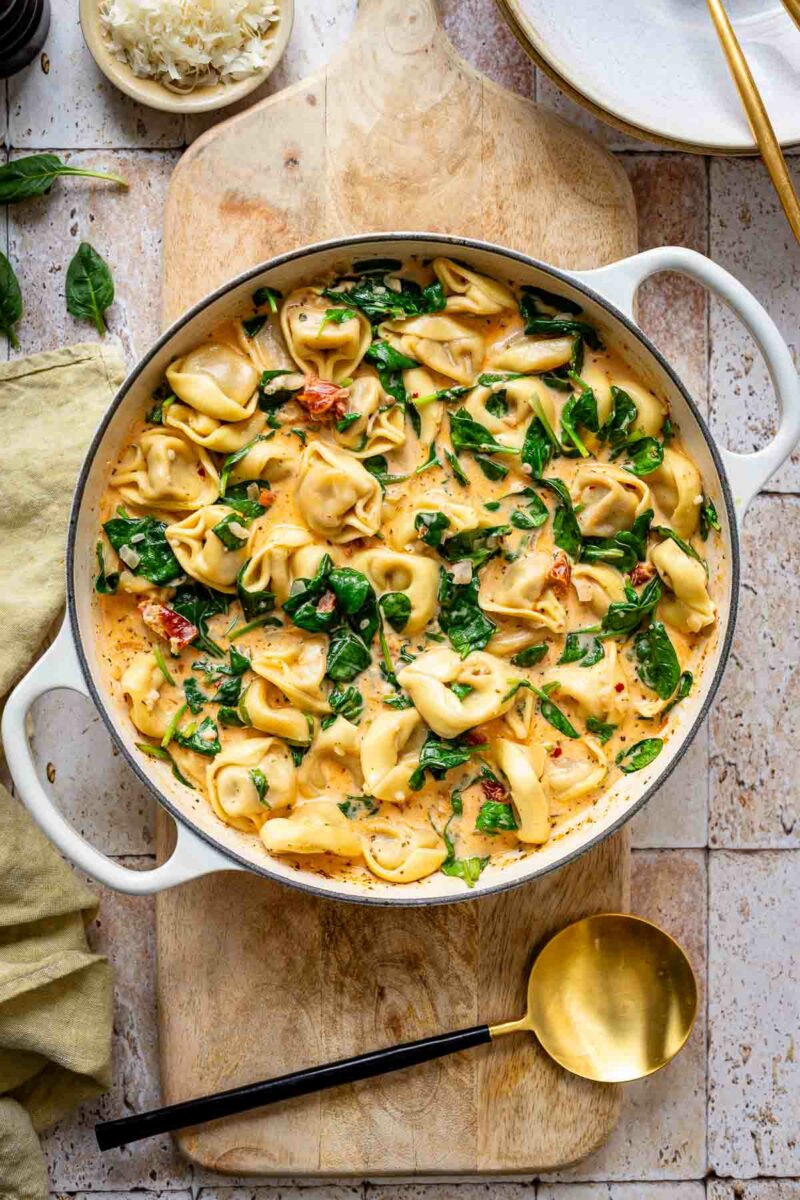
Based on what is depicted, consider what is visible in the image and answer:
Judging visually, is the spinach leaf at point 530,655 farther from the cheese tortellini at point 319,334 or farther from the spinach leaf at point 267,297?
the spinach leaf at point 267,297

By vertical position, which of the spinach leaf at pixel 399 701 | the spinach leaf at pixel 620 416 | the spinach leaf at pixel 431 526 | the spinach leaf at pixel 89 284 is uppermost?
the spinach leaf at pixel 89 284

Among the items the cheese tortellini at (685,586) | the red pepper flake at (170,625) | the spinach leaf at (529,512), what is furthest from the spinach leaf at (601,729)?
the red pepper flake at (170,625)

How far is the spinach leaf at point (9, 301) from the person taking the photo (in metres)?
3.61

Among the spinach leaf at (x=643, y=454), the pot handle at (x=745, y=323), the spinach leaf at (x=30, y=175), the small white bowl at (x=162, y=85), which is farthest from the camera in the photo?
the spinach leaf at (x=30, y=175)

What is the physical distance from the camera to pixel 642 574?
3.36 m

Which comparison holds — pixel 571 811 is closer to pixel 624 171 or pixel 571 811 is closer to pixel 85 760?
pixel 85 760

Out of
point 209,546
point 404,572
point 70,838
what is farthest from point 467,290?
point 70,838

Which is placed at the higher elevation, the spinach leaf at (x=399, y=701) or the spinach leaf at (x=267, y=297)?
the spinach leaf at (x=267, y=297)

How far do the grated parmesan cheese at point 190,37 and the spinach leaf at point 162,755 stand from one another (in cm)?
195

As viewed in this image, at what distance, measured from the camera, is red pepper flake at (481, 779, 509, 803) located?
335 cm

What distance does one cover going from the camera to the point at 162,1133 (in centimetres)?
359

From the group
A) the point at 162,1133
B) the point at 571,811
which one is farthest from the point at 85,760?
the point at 571,811

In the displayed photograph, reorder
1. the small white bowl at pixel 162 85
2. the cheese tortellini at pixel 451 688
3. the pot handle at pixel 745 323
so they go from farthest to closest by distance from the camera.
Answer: the small white bowl at pixel 162 85 → the cheese tortellini at pixel 451 688 → the pot handle at pixel 745 323

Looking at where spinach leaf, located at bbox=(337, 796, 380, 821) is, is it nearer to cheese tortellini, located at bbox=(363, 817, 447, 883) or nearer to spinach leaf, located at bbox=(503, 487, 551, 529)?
cheese tortellini, located at bbox=(363, 817, 447, 883)
